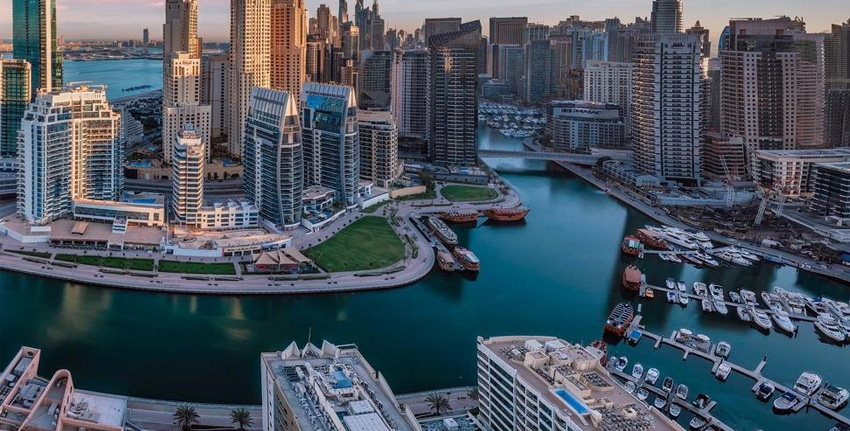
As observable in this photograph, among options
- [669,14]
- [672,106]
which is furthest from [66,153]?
[669,14]

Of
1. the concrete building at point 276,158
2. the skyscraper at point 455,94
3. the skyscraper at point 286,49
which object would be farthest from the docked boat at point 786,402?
the skyscraper at point 286,49

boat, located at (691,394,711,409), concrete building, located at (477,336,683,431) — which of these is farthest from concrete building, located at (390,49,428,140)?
concrete building, located at (477,336,683,431)

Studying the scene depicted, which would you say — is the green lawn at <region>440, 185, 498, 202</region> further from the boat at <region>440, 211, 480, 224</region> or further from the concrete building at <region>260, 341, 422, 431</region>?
the concrete building at <region>260, 341, 422, 431</region>

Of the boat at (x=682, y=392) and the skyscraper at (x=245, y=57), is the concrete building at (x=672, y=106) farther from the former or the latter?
the boat at (x=682, y=392)

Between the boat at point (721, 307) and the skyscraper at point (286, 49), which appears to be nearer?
the boat at point (721, 307)

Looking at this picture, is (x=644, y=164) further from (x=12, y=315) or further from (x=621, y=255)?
(x=12, y=315)
